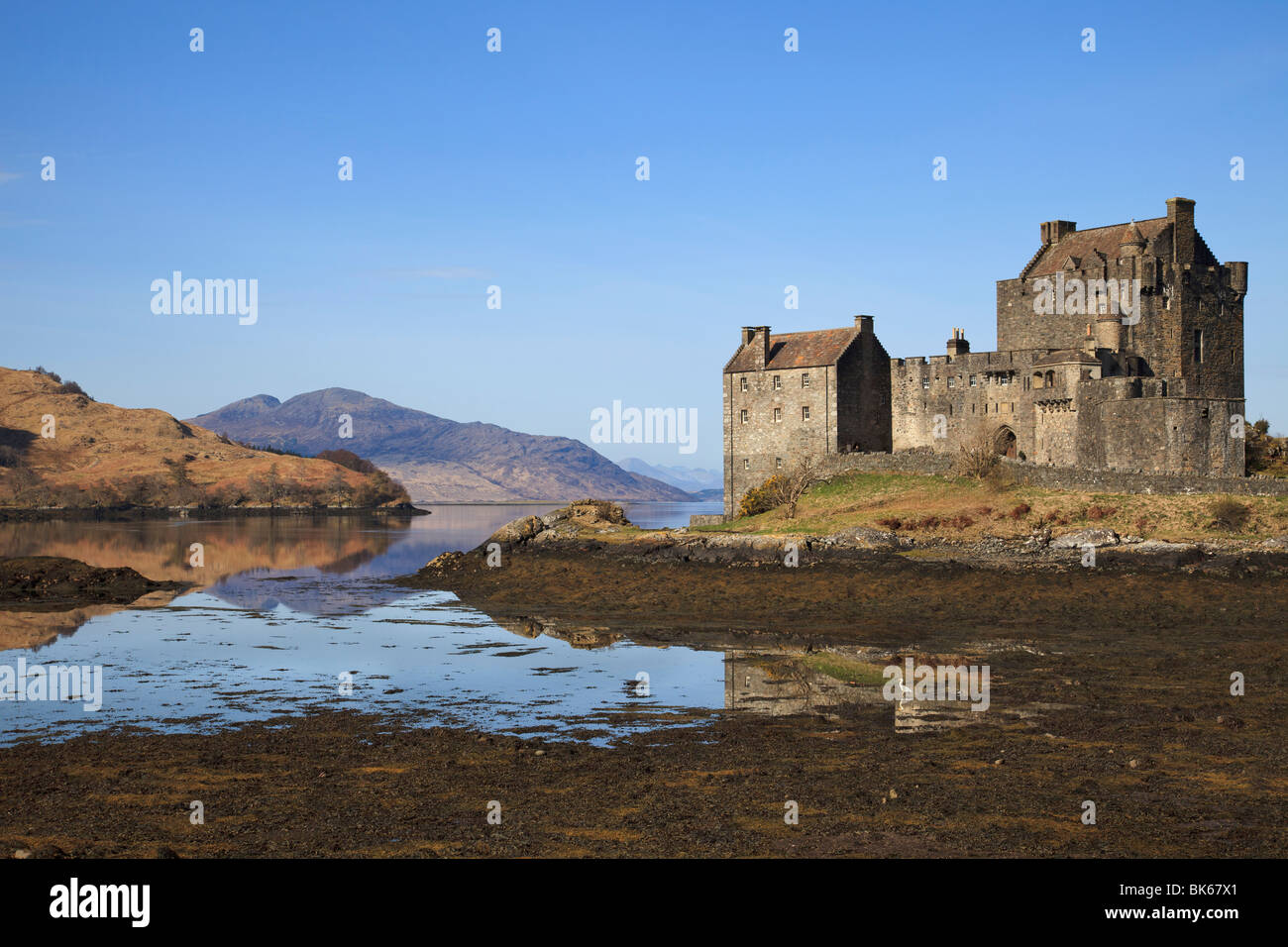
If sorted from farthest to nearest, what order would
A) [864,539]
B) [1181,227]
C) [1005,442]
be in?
[1005,442], [1181,227], [864,539]

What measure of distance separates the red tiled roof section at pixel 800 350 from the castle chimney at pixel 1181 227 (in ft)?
58.9

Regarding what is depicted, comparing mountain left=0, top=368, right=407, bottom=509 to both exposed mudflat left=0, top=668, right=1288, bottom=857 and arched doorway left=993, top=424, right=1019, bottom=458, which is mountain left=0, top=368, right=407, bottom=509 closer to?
arched doorway left=993, top=424, right=1019, bottom=458

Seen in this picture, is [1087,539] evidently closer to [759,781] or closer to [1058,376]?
[1058,376]

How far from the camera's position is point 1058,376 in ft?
190

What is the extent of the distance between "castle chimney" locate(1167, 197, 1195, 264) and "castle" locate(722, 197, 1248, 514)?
78 mm

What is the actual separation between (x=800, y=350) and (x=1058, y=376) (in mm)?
15762

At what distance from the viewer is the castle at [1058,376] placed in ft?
174

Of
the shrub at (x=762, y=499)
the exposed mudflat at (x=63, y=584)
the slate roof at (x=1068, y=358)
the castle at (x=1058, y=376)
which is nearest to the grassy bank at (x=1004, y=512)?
the shrub at (x=762, y=499)

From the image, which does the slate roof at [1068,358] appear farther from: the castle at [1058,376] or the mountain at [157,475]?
the mountain at [157,475]

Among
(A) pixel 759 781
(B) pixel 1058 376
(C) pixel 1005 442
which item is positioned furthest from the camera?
(C) pixel 1005 442

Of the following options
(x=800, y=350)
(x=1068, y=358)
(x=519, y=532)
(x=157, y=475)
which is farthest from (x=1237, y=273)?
(x=157, y=475)
